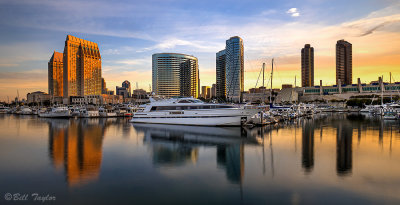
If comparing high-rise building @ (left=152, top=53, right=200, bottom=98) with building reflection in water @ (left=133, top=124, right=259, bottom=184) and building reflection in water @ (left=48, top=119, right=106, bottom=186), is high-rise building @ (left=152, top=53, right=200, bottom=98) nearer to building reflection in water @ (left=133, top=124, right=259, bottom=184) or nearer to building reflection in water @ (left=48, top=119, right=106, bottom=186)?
building reflection in water @ (left=133, top=124, right=259, bottom=184)

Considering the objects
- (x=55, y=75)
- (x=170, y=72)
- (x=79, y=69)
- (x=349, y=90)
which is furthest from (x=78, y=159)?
(x=55, y=75)

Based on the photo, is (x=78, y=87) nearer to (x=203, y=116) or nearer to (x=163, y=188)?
(x=203, y=116)

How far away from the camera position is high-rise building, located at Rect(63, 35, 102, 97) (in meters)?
154

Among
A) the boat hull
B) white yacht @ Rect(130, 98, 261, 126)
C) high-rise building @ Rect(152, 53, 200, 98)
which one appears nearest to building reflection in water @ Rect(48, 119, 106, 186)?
the boat hull

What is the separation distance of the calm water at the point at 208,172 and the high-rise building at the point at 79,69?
474 feet

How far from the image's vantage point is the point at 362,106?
102625 mm

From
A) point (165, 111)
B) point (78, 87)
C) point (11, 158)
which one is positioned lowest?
point (11, 158)

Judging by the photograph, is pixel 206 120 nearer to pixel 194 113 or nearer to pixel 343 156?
pixel 194 113

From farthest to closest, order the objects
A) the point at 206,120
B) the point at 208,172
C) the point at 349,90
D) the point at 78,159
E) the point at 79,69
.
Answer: the point at 79,69, the point at 349,90, the point at 206,120, the point at 78,159, the point at 208,172

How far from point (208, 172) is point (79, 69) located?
164m

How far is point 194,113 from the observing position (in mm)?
40781

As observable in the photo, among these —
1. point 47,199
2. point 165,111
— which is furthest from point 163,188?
point 165,111

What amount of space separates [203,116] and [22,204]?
30.0m

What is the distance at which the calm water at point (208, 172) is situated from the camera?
11930mm
